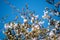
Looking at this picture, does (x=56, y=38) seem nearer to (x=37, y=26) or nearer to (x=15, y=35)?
(x=37, y=26)

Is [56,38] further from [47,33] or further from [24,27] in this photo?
[24,27]

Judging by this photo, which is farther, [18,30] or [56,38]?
[18,30]

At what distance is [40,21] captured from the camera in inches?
189

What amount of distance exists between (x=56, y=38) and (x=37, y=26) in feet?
Result: 2.31

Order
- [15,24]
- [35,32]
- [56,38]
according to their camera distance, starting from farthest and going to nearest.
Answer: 1. [15,24]
2. [35,32]
3. [56,38]

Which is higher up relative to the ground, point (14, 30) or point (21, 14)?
point (21, 14)

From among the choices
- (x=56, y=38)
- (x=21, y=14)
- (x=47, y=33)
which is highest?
(x=21, y=14)

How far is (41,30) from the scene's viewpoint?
181 inches

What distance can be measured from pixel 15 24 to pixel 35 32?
594mm

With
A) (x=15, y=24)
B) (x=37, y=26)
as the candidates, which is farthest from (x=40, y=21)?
(x=15, y=24)

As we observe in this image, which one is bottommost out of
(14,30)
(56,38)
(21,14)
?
(56,38)

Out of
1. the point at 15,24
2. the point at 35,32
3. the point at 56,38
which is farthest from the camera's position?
the point at 15,24

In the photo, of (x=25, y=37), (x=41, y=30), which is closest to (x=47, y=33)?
(x=41, y=30)

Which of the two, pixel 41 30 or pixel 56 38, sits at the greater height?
pixel 41 30
